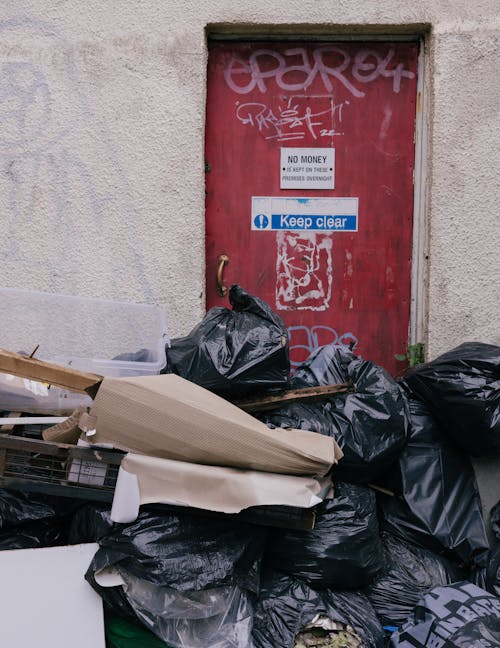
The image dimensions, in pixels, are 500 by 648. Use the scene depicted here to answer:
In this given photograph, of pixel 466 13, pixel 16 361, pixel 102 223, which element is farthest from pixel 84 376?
pixel 466 13

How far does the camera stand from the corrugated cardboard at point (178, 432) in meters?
2.27

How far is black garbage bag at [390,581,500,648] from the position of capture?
7.29 ft

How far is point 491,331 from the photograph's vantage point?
3.55 m

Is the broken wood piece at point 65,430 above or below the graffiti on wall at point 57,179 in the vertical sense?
below

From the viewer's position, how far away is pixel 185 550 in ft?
7.54

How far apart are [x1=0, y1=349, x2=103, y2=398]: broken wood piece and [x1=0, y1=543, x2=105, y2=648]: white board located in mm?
542

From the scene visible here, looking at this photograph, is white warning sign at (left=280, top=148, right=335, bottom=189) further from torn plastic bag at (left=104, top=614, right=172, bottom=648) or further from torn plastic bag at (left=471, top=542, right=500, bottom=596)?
torn plastic bag at (left=104, top=614, right=172, bottom=648)

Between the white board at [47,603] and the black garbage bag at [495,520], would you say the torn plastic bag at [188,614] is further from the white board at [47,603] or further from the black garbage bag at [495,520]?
the black garbage bag at [495,520]

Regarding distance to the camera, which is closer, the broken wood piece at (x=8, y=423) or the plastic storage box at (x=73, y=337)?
the broken wood piece at (x=8, y=423)

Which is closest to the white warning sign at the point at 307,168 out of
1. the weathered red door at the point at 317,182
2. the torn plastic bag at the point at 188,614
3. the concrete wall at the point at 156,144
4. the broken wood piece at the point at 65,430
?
the weathered red door at the point at 317,182

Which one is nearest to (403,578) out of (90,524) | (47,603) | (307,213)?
(90,524)

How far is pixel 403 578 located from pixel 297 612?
20.7 inches

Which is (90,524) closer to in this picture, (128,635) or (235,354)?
(128,635)

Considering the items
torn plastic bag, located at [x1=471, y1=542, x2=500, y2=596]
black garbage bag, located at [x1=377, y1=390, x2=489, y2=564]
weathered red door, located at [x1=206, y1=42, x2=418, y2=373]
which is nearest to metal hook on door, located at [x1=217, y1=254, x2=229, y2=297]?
weathered red door, located at [x1=206, y1=42, x2=418, y2=373]
